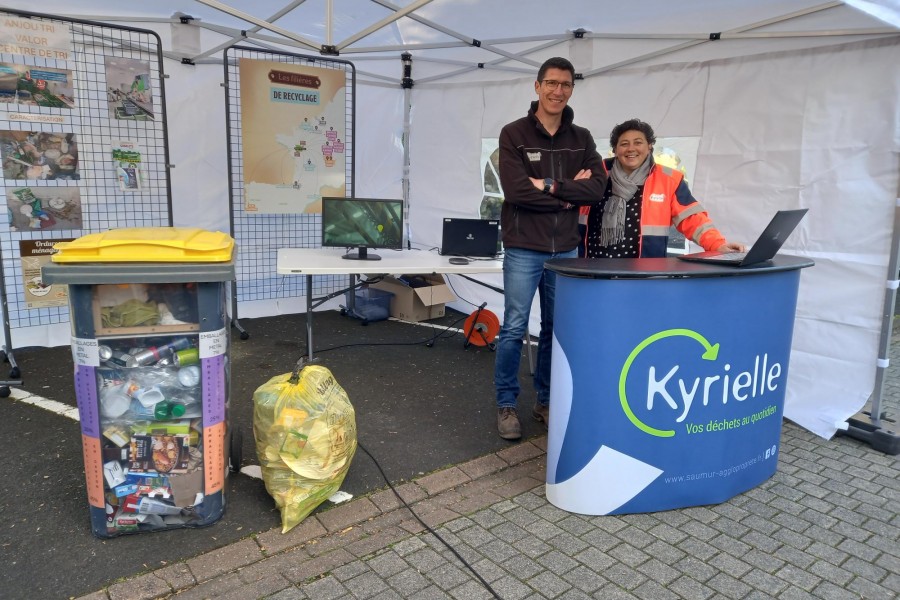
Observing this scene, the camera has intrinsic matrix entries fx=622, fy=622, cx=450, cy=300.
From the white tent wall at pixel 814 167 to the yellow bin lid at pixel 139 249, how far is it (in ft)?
10.7

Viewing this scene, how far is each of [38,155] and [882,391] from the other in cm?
561

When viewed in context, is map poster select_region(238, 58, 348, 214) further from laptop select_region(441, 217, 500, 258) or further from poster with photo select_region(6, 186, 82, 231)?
laptop select_region(441, 217, 500, 258)

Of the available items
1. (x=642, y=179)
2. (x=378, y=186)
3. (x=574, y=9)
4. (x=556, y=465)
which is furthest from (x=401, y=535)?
(x=378, y=186)

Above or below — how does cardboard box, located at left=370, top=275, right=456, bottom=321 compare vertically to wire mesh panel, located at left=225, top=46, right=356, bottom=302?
below

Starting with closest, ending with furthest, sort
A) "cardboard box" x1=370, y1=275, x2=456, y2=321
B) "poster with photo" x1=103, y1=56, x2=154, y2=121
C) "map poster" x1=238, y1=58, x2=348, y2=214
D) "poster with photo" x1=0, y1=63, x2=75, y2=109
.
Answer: "poster with photo" x1=0, y1=63, x2=75, y2=109, "poster with photo" x1=103, y1=56, x2=154, y2=121, "map poster" x1=238, y1=58, x2=348, y2=214, "cardboard box" x1=370, y1=275, x2=456, y2=321

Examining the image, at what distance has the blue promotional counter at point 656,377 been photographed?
252cm

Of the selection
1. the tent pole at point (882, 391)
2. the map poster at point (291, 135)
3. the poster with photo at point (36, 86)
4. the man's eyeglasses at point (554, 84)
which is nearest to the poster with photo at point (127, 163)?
the poster with photo at point (36, 86)

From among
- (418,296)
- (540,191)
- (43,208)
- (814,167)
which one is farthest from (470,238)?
(43,208)

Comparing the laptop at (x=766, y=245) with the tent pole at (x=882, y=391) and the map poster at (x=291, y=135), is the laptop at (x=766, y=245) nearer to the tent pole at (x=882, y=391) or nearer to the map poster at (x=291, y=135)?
the tent pole at (x=882, y=391)

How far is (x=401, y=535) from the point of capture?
254 centimetres

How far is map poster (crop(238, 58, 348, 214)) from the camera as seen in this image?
5.28 m

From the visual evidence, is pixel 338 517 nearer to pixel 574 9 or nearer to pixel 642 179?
pixel 642 179

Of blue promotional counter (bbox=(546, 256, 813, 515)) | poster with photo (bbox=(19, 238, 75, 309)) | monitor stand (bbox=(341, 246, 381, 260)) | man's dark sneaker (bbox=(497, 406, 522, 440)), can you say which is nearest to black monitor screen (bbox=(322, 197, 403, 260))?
monitor stand (bbox=(341, 246, 381, 260))

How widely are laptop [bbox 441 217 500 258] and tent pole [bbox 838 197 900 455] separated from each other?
2.56 m
